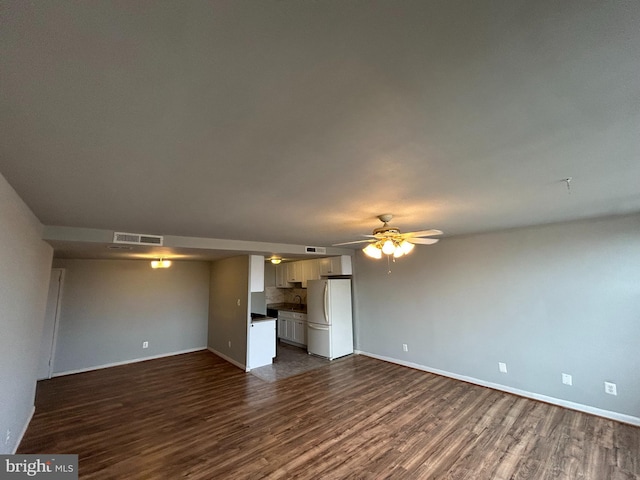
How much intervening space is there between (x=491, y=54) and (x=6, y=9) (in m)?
1.39

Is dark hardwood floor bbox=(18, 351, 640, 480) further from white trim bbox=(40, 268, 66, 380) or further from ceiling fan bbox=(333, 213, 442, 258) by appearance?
ceiling fan bbox=(333, 213, 442, 258)

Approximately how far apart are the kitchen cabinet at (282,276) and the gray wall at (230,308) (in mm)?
1929

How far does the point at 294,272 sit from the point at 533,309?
17.1 ft

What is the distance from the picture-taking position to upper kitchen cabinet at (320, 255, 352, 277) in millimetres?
6057

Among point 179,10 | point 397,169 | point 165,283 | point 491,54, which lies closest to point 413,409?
point 397,169

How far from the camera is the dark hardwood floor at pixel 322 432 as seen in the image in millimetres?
2381

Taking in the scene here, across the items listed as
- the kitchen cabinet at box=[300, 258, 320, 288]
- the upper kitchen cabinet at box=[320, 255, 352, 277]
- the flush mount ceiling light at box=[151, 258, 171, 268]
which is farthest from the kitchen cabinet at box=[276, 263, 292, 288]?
the flush mount ceiling light at box=[151, 258, 171, 268]

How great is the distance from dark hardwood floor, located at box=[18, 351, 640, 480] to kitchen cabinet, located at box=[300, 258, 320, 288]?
2712 mm

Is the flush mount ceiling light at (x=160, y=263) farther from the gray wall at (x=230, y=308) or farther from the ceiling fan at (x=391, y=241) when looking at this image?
the ceiling fan at (x=391, y=241)

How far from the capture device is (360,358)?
563 cm

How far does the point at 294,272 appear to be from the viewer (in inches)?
288

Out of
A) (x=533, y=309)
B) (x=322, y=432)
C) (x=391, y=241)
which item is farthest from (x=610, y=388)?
(x=322, y=432)

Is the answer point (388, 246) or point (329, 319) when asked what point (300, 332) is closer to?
point (329, 319)

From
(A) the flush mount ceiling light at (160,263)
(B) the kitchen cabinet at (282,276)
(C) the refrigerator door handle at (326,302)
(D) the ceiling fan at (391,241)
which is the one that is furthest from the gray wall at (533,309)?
(A) the flush mount ceiling light at (160,263)
